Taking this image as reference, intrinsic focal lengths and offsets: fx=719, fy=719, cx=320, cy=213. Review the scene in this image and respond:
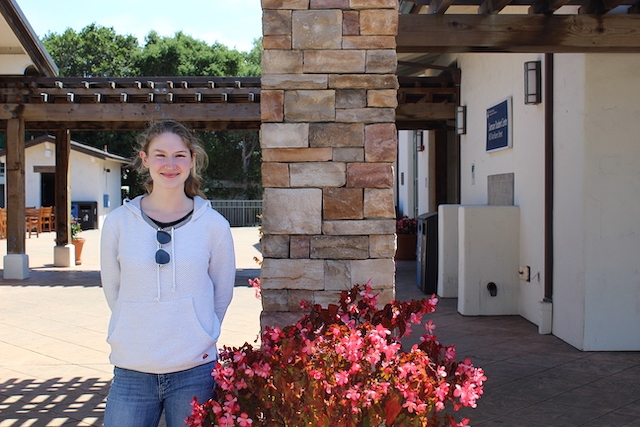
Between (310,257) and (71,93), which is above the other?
(71,93)

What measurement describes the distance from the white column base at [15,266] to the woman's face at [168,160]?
33.5 ft

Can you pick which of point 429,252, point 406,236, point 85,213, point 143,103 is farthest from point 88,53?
point 429,252

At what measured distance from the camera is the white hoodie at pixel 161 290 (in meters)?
2.38

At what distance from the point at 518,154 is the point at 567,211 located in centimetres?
170

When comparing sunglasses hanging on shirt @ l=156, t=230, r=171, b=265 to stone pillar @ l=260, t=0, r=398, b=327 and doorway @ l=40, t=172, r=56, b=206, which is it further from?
doorway @ l=40, t=172, r=56, b=206

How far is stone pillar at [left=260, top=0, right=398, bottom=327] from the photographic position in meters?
3.25

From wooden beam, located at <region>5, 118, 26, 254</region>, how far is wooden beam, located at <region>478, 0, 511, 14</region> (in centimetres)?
888

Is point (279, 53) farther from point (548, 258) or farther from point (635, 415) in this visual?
point (548, 258)

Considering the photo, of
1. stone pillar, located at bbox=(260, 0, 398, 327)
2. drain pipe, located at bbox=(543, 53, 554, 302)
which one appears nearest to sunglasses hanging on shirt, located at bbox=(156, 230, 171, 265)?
stone pillar, located at bbox=(260, 0, 398, 327)

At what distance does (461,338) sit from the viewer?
685 centimetres

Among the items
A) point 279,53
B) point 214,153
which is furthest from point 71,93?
point 214,153

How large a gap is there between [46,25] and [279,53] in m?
46.5

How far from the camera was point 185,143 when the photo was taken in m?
2.61

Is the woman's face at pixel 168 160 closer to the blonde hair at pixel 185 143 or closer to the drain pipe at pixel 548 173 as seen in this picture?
the blonde hair at pixel 185 143
